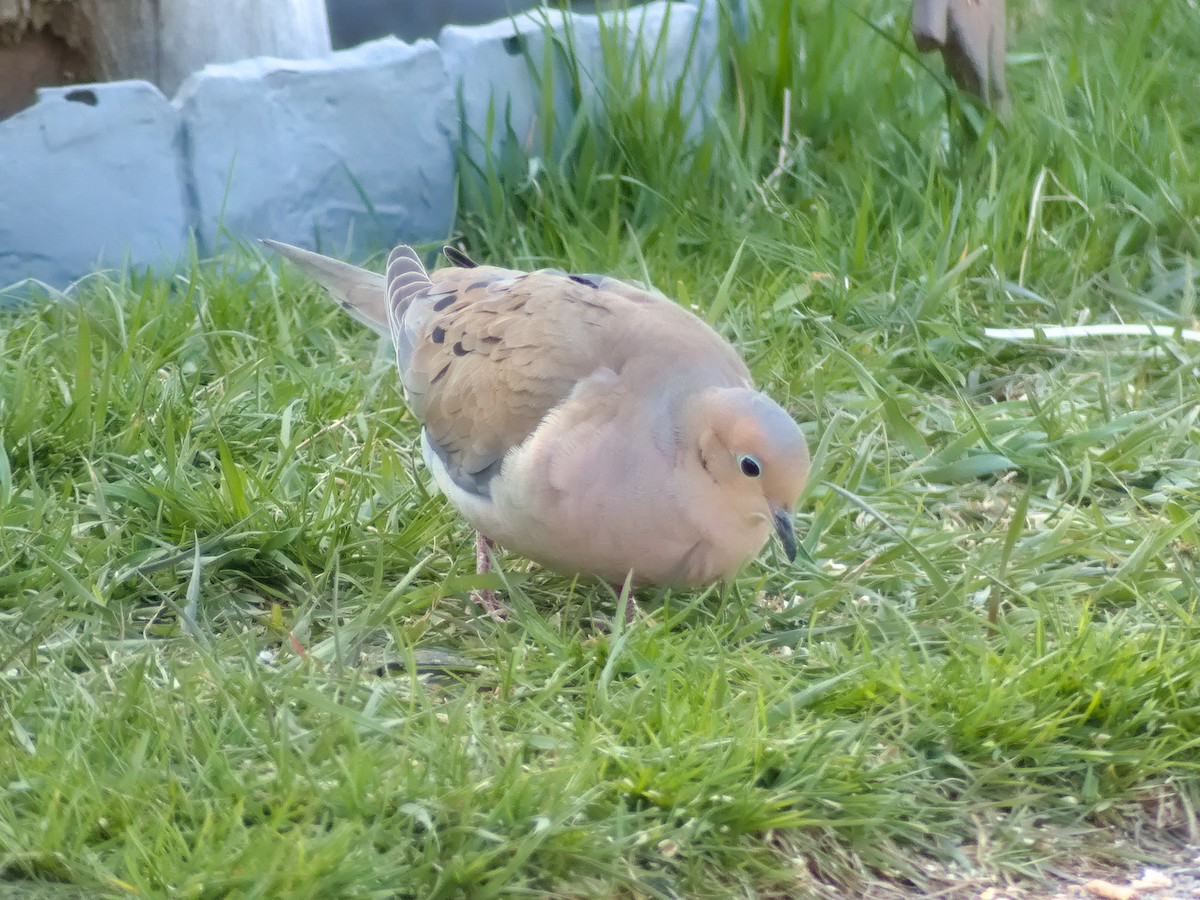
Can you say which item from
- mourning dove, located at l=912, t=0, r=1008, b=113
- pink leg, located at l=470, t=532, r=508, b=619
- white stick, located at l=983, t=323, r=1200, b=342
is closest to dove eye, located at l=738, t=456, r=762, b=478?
pink leg, located at l=470, t=532, r=508, b=619

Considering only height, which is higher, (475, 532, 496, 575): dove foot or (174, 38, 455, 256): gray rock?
(174, 38, 455, 256): gray rock

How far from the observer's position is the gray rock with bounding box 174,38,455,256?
4.25 meters

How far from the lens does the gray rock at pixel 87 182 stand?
4.04 meters

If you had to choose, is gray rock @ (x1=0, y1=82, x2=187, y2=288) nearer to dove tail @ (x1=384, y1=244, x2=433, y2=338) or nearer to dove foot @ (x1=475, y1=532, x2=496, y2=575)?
dove tail @ (x1=384, y1=244, x2=433, y2=338)

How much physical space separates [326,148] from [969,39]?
199cm

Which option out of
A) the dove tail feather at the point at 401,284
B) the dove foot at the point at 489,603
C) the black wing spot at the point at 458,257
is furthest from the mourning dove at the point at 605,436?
the black wing spot at the point at 458,257

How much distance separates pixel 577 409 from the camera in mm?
2826

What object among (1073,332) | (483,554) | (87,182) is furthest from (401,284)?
(1073,332)

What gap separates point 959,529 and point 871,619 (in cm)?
51

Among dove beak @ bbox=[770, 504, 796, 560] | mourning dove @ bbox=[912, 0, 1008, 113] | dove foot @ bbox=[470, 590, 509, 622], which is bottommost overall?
dove foot @ bbox=[470, 590, 509, 622]

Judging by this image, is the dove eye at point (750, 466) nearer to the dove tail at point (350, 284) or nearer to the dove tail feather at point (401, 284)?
the dove tail feather at point (401, 284)

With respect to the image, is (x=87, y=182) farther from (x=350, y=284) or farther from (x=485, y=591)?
(x=485, y=591)

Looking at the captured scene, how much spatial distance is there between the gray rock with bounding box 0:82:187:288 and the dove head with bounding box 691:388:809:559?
84.5 inches

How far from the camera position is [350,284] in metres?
3.84
